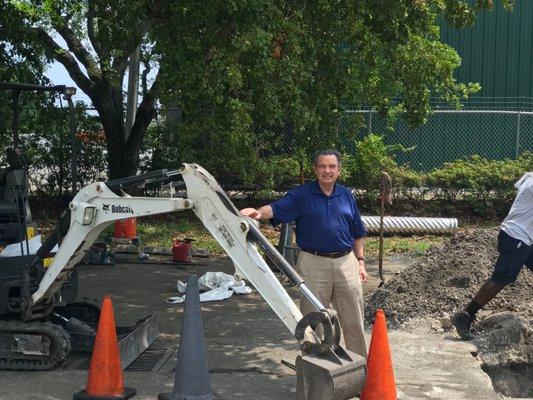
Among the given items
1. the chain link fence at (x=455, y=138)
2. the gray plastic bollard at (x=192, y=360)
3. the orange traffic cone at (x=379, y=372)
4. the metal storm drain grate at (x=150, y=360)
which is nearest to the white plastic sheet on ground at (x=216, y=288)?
the metal storm drain grate at (x=150, y=360)

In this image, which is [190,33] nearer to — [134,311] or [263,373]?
[134,311]

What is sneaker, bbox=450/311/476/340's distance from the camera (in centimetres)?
816

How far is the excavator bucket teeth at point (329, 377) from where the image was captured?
5.53m

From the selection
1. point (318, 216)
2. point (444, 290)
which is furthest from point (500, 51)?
point (318, 216)

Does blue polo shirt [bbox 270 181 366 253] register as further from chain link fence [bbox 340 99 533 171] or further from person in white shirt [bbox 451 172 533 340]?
chain link fence [bbox 340 99 533 171]

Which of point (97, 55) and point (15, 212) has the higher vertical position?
point (97, 55)

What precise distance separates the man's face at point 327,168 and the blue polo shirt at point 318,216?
0.14 metres

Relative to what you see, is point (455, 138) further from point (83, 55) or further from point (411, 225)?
point (83, 55)

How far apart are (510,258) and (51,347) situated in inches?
167

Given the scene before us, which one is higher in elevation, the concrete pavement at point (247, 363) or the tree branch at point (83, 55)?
the tree branch at point (83, 55)

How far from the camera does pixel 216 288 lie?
10.3 metres

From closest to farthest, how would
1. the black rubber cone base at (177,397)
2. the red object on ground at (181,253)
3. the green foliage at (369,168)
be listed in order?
the black rubber cone base at (177,397) → the red object on ground at (181,253) → the green foliage at (369,168)

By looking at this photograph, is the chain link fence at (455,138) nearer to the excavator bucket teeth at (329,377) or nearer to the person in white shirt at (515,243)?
the person in white shirt at (515,243)

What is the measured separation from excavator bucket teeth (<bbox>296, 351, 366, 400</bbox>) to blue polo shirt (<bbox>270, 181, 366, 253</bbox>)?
0.98 m
